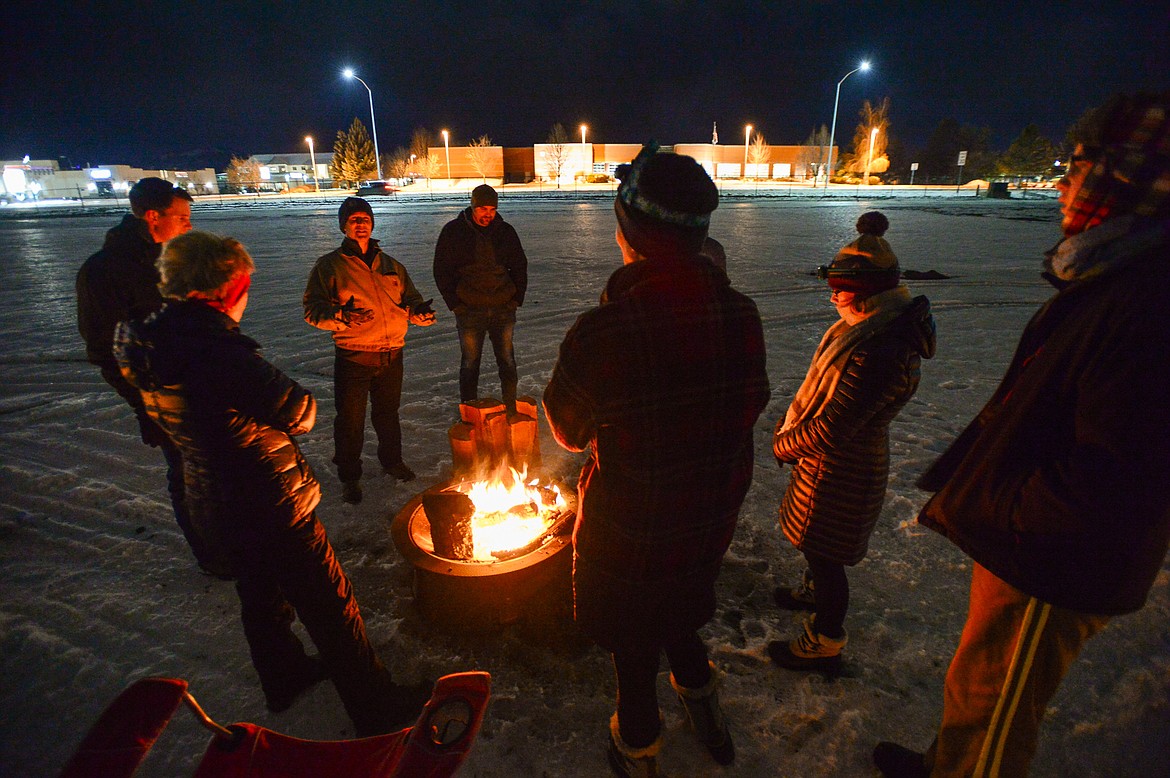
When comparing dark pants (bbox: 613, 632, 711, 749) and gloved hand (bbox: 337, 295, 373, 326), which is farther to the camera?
gloved hand (bbox: 337, 295, 373, 326)

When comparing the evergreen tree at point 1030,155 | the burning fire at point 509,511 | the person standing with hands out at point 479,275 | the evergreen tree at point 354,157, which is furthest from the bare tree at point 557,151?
the burning fire at point 509,511

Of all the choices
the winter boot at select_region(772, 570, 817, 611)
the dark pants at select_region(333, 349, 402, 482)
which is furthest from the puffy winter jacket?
the winter boot at select_region(772, 570, 817, 611)

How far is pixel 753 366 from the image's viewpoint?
5.74ft

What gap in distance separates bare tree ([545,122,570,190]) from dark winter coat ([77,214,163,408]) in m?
71.2

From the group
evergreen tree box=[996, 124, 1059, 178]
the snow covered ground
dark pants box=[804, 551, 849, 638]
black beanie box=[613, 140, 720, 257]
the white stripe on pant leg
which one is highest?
evergreen tree box=[996, 124, 1059, 178]

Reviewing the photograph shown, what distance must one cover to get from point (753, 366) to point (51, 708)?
3.46 m

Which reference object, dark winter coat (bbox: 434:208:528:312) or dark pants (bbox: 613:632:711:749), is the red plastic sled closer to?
dark pants (bbox: 613:632:711:749)

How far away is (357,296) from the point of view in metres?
4.02

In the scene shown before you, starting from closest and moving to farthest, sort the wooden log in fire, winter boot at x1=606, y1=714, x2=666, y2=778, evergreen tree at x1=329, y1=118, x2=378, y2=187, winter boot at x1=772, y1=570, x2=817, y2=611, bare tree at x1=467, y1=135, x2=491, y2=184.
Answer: winter boot at x1=606, y1=714, x2=666, y2=778 < the wooden log in fire < winter boot at x1=772, y1=570, x2=817, y2=611 < evergreen tree at x1=329, y1=118, x2=378, y2=187 < bare tree at x1=467, y1=135, x2=491, y2=184

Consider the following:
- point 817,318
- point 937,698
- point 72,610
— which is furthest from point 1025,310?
point 72,610

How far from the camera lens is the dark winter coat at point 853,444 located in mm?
2254

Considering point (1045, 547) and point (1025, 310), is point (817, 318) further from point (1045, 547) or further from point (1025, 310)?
point (1045, 547)

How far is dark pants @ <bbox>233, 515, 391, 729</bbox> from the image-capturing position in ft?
7.45

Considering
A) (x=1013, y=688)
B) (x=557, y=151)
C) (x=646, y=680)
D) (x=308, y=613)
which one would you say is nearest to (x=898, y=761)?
(x=1013, y=688)
